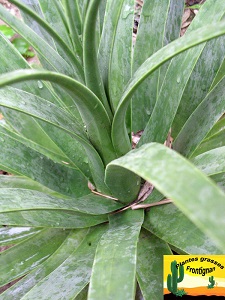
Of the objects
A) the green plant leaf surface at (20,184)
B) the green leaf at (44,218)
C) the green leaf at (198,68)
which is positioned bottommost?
the green leaf at (44,218)

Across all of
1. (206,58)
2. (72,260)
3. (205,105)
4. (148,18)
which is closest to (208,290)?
(72,260)

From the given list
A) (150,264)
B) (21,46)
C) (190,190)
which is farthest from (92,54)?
(21,46)

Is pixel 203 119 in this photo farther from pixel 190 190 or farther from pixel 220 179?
pixel 190 190

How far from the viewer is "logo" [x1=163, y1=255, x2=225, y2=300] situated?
62cm

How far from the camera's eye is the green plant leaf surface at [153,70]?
0.39 meters

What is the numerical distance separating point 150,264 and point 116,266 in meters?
0.20

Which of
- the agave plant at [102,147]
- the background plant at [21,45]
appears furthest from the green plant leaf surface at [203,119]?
the background plant at [21,45]

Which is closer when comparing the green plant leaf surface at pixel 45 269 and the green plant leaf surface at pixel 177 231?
the green plant leaf surface at pixel 177 231

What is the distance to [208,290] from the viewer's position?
624mm

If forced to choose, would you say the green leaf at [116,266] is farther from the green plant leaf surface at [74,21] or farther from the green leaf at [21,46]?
the green leaf at [21,46]

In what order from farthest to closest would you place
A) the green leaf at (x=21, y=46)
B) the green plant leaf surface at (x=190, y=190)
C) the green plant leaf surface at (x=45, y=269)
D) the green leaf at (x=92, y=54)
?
the green leaf at (x=21, y=46), the green plant leaf surface at (x=45, y=269), the green leaf at (x=92, y=54), the green plant leaf surface at (x=190, y=190)

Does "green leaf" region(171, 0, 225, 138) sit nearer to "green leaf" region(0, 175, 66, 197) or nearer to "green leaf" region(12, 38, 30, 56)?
"green leaf" region(0, 175, 66, 197)

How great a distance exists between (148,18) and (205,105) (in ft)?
0.82

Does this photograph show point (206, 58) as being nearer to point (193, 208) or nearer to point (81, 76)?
point (81, 76)
